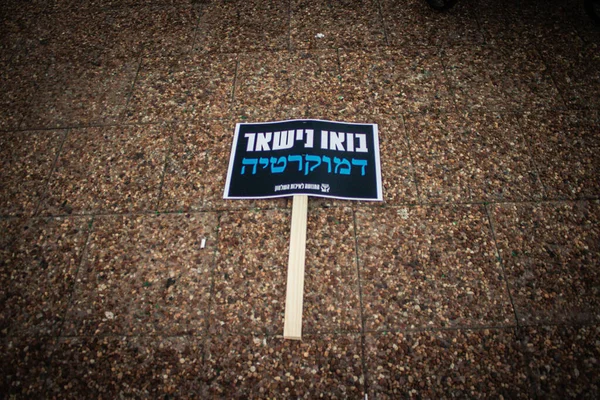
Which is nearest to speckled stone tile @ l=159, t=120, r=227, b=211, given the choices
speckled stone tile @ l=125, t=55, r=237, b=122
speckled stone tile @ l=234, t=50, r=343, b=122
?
speckled stone tile @ l=125, t=55, r=237, b=122

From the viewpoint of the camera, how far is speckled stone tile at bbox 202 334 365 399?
1.37m

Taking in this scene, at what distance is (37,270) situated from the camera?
1645 mm

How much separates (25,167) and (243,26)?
6.05ft

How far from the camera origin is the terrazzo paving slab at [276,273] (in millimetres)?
1500

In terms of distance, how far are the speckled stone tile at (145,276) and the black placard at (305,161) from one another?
0.33m

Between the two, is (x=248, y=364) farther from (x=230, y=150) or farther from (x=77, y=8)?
(x=77, y=8)

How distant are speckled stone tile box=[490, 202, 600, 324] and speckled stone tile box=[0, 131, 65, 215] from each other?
262cm

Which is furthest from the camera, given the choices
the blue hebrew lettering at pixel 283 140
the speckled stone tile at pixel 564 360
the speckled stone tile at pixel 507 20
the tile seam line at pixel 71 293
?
the speckled stone tile at pixel 507 20

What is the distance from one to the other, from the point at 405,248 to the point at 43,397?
178 centimetres

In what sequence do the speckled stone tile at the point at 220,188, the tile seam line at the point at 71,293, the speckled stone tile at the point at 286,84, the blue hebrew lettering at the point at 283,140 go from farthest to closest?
the speckled stone tile at the point at 286,84 < the blue hebrew lettering at the point at 283,140 < the speckled stone tile at the point at 220,188 < the tile seam line at the point at 71,293

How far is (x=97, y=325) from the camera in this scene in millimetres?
1514

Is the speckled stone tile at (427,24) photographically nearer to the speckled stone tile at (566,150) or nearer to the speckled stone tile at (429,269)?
the speckled stone tile at (566,150)

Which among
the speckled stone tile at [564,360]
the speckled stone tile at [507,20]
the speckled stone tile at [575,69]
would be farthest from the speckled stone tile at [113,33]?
the speckled stone tile at [564,360]

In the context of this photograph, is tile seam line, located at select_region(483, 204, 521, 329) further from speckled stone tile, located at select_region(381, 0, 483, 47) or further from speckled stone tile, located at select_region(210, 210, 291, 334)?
speckled stone tile, located at select_region(381, 0, 483, 47)
